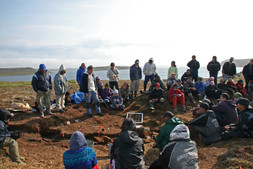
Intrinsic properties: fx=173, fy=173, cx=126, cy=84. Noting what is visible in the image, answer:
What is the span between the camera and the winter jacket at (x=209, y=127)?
5.19 m

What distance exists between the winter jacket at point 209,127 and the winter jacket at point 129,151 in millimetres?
2796

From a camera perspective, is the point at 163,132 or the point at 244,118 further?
the point at 244,118

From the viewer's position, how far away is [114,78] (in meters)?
9.85

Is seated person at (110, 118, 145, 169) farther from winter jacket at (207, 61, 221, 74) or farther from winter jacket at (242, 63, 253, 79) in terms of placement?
winter jacket at (242, 63, 253, 79)

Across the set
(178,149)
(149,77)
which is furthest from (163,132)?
(149,77)

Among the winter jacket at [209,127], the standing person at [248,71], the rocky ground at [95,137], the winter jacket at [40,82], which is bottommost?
the rocky ground at [95,137]

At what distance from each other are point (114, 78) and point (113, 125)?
320 centimetres

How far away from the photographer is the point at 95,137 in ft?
21.2

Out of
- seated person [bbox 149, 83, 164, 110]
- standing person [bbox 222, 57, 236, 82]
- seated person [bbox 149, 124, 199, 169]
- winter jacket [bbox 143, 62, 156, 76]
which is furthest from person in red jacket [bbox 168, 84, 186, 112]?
seated person [bbox 149, 124, 199, 169]

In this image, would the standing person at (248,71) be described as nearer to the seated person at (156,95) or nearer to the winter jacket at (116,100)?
the seated person at (156,95)

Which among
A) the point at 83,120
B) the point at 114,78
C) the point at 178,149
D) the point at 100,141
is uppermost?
the point at 114,78

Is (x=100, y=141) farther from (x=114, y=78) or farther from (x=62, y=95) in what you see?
(x=114, y=78)

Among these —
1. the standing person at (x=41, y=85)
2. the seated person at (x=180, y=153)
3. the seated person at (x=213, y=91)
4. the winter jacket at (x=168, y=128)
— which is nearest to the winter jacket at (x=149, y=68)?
the seated person at (x=213, y=91)

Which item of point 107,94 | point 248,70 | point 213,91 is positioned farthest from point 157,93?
point 248,70
